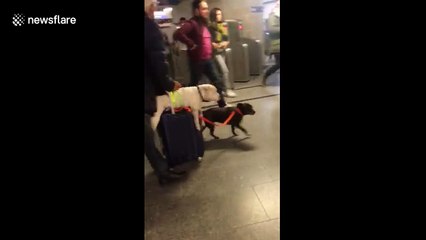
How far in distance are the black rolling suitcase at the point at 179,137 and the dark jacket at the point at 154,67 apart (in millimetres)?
251

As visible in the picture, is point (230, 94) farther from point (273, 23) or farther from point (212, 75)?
point (273, 23)

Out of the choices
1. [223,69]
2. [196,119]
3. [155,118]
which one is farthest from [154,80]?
[196,119]

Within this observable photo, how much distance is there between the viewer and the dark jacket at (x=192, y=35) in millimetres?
1054

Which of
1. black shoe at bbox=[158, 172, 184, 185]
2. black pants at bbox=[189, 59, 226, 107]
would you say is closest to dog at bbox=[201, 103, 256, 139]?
black pants at bbox=[189, 59, 226, 107]

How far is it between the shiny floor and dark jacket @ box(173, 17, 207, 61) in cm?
25

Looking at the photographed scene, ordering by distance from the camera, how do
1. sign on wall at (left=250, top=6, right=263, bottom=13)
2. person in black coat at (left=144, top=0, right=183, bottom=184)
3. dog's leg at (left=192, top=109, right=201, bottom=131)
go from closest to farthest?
person in black coat at (left=144, top=0, right=183, bottom=184)
sign on wall at (left=250, top=6, right=263, bottom=13)
dog's leg at (left=192, top=109, right=201, bottom=131)

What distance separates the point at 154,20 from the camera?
2.74 ft

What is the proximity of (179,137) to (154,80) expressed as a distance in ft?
1.37

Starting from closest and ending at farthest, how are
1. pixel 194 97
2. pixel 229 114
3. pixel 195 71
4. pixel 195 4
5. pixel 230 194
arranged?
pixel 195 4
pixel 230 194
pixel 195 71
pixel 194 97
pixel 229 114

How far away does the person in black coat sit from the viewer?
82 cm

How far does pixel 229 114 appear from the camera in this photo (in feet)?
5.38

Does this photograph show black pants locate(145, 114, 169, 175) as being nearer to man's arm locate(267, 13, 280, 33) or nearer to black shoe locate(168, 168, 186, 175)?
black shoe locate(168, 168, 186, 175)
